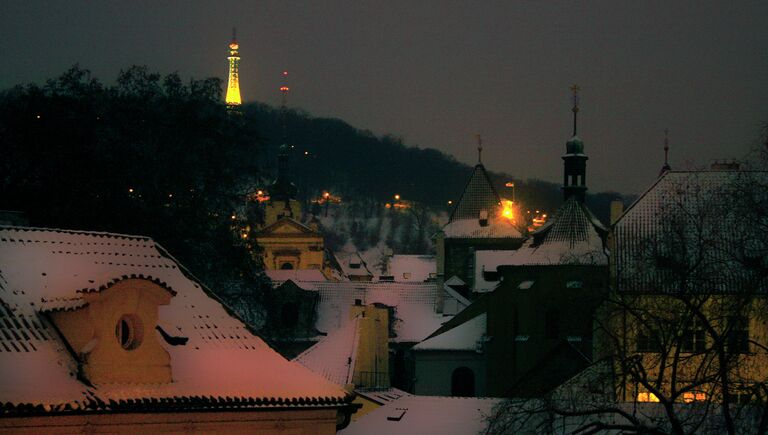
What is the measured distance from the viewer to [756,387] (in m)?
24.0

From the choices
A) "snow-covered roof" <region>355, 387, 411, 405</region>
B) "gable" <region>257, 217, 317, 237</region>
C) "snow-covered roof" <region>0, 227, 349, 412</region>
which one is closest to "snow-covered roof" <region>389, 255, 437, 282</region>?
"gable" <region>257, 217, 317, 237</region>

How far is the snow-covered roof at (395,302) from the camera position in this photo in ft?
287

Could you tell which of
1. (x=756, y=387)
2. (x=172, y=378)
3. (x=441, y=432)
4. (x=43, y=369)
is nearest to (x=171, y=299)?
(x=172, y=378)

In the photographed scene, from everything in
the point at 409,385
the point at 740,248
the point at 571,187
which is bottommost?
the point at 409,385

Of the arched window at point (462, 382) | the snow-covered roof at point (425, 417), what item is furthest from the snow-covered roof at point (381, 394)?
the arched window at point (462, 382)

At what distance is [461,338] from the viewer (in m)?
81.8

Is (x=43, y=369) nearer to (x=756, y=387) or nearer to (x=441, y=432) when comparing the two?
(x=756, y=387)

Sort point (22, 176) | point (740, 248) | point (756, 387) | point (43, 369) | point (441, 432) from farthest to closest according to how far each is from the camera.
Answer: point (22, 176), point (441, 432), point (740, 248), point (756, 387), point (43, 369)

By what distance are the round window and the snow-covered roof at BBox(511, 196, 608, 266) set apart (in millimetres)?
57102

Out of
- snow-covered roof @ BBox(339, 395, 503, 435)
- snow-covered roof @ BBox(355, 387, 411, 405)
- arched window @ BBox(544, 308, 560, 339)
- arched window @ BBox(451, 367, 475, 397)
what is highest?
arched window @ BBox(544, 308, 560, 339)

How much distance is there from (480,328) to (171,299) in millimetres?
61484

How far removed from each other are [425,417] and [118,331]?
66.6 ft

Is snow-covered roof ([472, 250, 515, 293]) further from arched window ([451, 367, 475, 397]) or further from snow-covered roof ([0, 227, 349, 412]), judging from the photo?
snow-covered roof ([0, 227, 349, 412])

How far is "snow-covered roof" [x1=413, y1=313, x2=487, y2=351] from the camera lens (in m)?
81.1
